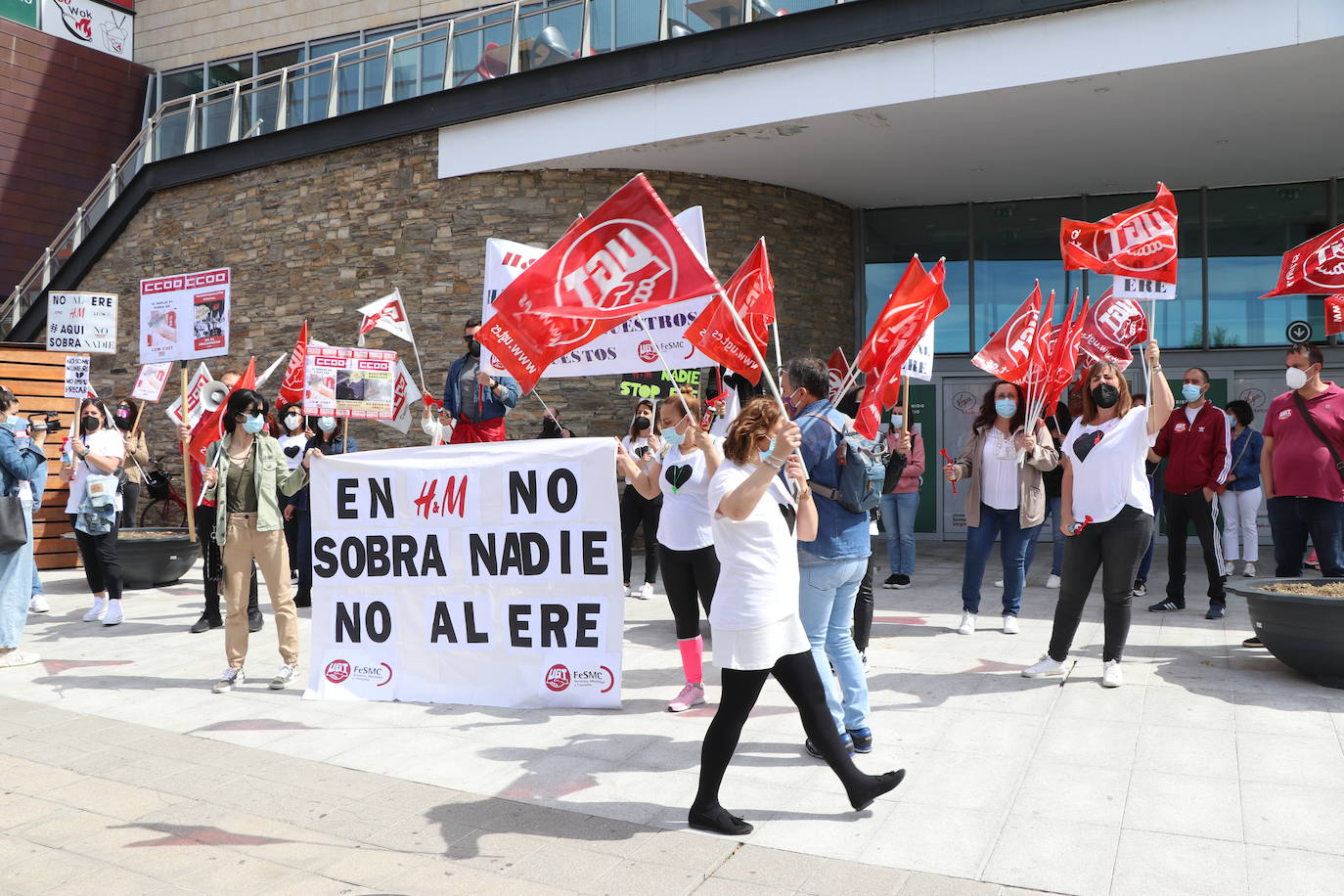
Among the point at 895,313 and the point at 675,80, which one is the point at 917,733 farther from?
the point at 675,80

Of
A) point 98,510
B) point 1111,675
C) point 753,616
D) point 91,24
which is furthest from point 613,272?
point 91,24

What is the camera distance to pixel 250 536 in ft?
22.0

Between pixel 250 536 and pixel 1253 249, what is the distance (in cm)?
1411

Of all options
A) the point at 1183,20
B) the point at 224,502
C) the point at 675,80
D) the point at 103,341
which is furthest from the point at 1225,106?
the point at 103,341

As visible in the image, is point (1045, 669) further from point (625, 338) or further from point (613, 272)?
point (625, 338)

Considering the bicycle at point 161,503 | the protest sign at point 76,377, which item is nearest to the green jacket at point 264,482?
the protest sign at point 76,377

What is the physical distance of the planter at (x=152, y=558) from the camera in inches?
425

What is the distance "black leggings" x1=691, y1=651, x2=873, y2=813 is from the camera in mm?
4020

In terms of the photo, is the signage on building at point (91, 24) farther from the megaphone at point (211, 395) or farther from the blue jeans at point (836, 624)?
the blue jeans at point (836, 624)

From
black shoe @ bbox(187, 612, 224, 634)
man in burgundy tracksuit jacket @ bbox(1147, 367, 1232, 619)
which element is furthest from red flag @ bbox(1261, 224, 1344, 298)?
black shoe @ bbox(187, 612, 224, 634)

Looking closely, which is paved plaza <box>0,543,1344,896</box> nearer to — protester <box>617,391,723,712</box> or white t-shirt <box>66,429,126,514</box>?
protester <box>617,391,723,712</box>

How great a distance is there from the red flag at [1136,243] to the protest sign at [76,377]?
1057 cm

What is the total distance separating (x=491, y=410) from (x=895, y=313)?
4.03 meters

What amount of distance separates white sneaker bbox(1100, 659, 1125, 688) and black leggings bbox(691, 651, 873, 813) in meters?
2.67
